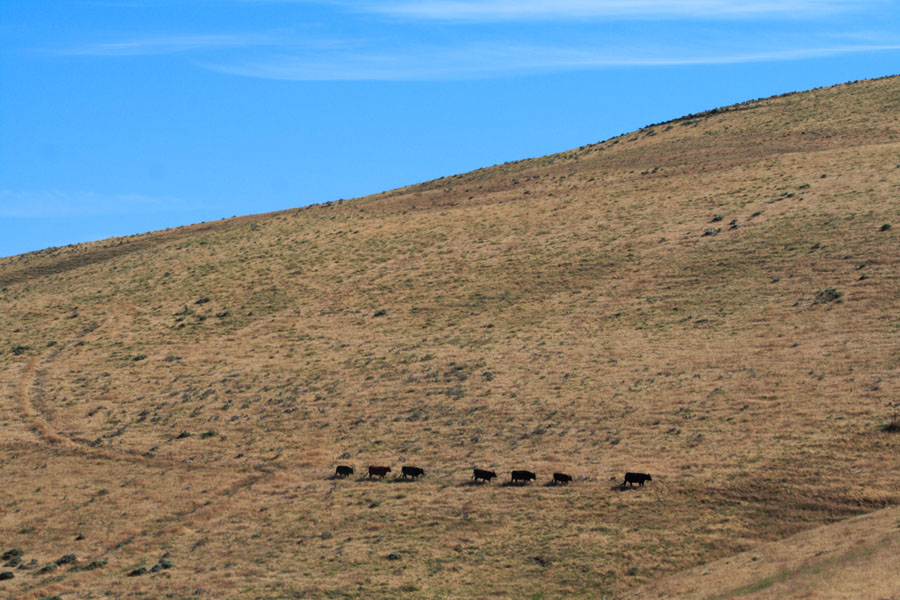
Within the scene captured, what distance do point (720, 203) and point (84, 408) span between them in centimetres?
4317

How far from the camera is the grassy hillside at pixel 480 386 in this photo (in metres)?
29.1

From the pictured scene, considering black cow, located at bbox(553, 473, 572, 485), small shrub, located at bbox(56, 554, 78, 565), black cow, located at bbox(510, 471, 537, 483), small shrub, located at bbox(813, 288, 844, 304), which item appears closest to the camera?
small shrub, located at bbox(56, 554, 78, 565)

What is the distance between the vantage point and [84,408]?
48.1 m

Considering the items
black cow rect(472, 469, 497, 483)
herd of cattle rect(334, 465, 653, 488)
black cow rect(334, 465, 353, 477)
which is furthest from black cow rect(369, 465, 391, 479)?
black cow rect(472, 469, 497, 483)

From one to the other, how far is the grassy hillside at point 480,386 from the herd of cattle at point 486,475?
52 centimetres

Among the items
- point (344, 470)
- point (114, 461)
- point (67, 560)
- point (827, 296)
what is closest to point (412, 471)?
point (344, 470)

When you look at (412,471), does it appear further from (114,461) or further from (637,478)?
(114,461)

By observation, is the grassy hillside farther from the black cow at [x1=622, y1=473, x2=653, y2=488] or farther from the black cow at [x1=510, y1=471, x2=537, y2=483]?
the black cow at [x1=622, y1=473, x2=653, y2=488]

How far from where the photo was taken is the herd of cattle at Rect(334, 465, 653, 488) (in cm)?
3177

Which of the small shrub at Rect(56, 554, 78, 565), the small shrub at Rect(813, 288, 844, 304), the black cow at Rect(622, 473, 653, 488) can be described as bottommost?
the small shrub at Rect(56, 554, 78, 565)

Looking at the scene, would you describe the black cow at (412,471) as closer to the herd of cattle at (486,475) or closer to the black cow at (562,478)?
the herd of cattle at (486,475)

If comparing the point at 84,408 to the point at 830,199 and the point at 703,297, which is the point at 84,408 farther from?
the point at 830,199

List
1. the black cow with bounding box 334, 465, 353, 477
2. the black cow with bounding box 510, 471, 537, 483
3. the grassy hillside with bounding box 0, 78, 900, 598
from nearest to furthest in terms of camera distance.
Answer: the grassy hillside with bounding box 0, 78, 900, 598 → the black cow with bounding box 510, 471, 537, 483 → the black cow with bounding box 334, 465, 353, 477

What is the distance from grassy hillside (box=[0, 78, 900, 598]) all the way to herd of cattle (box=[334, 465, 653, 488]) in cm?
52
